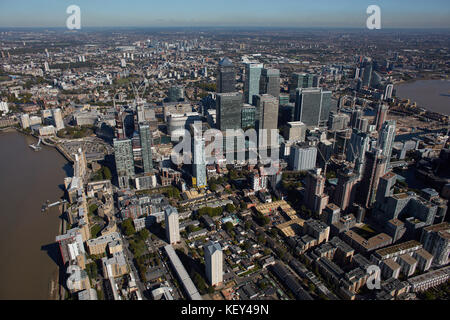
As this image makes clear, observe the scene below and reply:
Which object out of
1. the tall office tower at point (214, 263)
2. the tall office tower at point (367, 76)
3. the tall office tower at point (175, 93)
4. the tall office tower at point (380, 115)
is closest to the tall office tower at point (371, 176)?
the tall office tower at point (214, 263)

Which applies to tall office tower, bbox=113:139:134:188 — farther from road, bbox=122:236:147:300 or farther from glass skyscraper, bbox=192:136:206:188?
road, bbox=122:236:147:300

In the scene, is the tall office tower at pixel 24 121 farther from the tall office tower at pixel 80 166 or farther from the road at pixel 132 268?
the road at pixel 132 268

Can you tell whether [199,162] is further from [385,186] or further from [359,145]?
[359,145]

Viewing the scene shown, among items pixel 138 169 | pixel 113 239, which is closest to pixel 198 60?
pixel 138 169

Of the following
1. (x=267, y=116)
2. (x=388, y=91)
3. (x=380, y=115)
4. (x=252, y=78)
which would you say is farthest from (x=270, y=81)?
(x=388, y=91)

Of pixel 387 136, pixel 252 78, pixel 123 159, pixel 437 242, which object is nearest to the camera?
pixel 437 242

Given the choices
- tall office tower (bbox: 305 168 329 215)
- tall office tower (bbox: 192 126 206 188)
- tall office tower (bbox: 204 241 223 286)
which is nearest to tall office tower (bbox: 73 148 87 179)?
tall office tower (bbox: 192 126 206 188)
